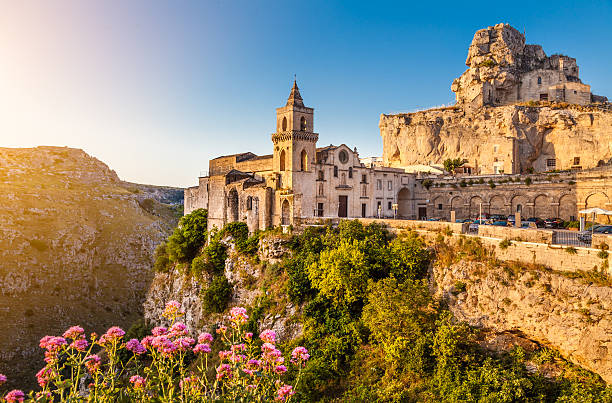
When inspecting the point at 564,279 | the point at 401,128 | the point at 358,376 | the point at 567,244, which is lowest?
the point at 358,376

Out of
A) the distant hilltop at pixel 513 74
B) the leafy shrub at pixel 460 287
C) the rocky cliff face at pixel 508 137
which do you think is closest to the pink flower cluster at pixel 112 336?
the leafy shrub at pixel 460 287

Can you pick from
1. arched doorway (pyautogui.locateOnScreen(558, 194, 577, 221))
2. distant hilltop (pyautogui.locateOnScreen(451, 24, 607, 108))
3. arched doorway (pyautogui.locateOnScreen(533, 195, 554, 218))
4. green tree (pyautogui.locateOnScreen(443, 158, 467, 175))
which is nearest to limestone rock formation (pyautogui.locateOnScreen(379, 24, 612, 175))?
distant hilltop (pyautogui.locateOnScreen(451, 24, 607, 108))

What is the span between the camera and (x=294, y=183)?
3438 centimetres

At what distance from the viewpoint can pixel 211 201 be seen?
42.0 metres

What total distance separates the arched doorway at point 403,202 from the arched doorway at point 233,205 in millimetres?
21528

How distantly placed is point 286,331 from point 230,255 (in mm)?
11977

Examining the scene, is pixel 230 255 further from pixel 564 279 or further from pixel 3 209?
pixel 3 209

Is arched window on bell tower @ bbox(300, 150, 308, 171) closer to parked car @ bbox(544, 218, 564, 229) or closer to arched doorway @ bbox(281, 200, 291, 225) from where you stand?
arched doorway @ bbox(281, 200, 291, 225)

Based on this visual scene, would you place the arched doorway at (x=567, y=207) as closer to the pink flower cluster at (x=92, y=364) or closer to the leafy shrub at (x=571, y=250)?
the leafy shrub at (x=571, y=250)

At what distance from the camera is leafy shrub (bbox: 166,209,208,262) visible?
41.9 meters

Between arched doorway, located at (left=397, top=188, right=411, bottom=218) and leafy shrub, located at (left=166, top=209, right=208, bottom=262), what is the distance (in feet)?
80.4

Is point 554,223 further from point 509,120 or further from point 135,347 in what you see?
point 135,347

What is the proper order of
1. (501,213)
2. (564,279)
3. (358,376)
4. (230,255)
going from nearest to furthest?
1. (564,279)
2. (358,376)
3. (230,255)
4. (501,213)

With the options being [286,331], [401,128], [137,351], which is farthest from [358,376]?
[401,128]
